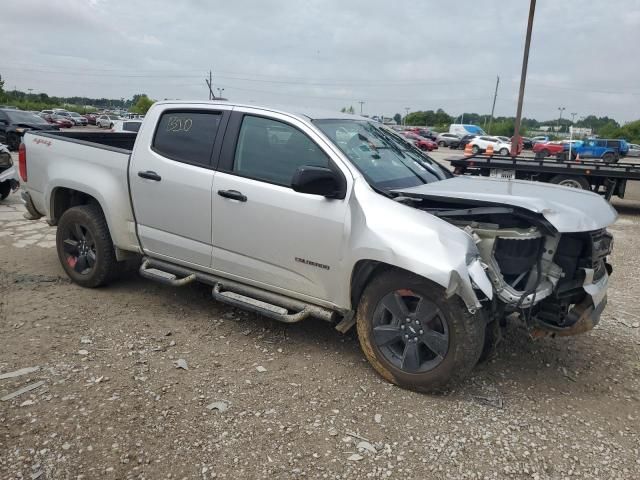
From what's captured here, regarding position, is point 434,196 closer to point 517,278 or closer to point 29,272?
point 517,278

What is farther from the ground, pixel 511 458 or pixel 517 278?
pixel 517 278

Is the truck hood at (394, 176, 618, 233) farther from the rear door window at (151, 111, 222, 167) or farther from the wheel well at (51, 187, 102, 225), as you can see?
the wheel well at (51, 187, 102, 225)

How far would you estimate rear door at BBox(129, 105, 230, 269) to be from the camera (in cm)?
409

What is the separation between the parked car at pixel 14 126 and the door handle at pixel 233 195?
1633cm

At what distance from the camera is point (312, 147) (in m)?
3.70

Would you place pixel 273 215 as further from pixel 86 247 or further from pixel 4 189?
pixel 4 189

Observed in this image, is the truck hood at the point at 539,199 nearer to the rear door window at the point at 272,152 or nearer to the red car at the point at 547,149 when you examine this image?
the rear door window at the point at 272,152

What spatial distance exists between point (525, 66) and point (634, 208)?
12.4 m

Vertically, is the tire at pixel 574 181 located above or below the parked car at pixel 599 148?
below

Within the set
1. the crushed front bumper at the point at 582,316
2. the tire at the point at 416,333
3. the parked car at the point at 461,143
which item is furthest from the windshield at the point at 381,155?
the parked car at the point at 461,143

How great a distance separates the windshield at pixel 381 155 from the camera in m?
3.70

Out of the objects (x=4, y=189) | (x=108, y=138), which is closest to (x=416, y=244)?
(x=108, y=138)

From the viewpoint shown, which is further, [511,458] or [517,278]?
[517,278]

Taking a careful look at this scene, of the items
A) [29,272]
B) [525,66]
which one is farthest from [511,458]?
[525,66]
